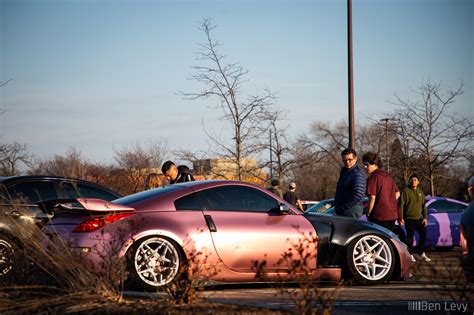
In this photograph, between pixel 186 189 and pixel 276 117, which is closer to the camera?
pixel 186 189

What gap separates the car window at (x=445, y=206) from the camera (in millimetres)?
17984

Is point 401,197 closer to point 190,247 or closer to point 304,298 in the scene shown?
point 190,247

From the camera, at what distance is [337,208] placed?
11.4 m

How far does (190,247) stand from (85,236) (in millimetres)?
1155

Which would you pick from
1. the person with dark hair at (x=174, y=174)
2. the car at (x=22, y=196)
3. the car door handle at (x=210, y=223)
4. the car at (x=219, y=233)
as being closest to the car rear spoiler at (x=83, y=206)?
the car at (x=219, y=233)

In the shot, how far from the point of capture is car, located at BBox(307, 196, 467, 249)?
1739cm

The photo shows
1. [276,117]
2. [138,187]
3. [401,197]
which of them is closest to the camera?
[401,197]

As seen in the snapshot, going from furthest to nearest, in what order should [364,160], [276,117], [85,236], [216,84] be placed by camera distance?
1. [276,117]
2. [216,84]
3. [364,160]
4. [85,236]

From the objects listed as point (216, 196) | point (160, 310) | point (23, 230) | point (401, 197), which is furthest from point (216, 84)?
point (160, 310)

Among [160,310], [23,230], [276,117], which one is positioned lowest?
[160,310]

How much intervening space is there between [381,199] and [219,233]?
396 centimetres

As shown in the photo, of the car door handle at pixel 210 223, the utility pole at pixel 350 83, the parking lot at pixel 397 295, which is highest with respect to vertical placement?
the utility pole at pixel 350 83

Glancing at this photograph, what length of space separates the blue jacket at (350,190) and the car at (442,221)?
5.78m

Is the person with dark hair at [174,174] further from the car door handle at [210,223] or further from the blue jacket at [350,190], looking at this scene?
the car door handle at [210,223]
